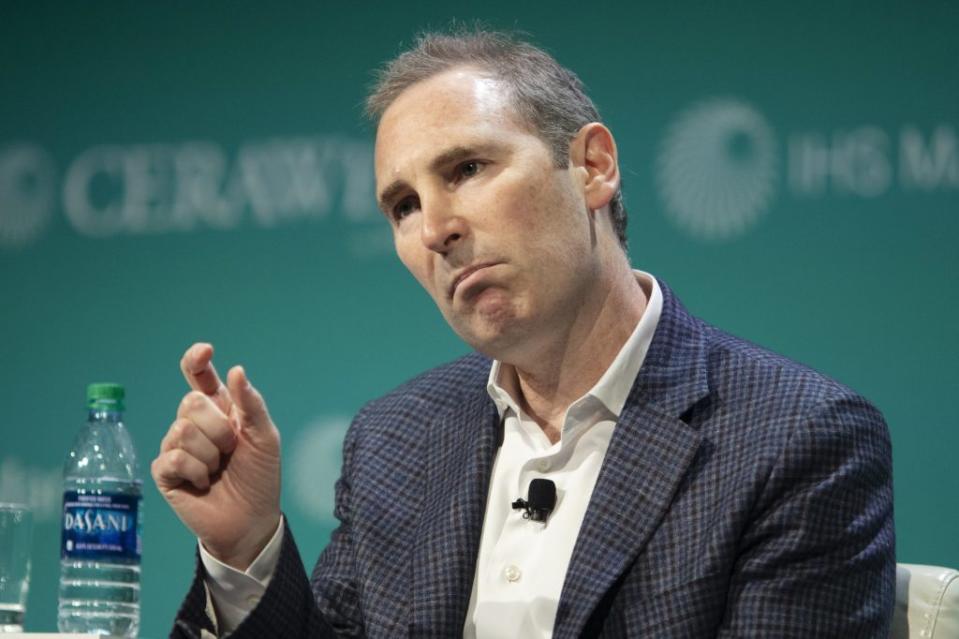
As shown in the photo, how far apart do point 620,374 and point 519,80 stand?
52cm

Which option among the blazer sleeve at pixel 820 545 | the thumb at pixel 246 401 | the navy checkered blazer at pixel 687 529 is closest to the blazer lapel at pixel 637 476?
the navy checkered blazer at pixel 687 529

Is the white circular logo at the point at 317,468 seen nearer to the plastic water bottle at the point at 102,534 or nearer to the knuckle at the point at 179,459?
the plastic water bottle at the point at 102,534

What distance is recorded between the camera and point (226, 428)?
1.74 metres

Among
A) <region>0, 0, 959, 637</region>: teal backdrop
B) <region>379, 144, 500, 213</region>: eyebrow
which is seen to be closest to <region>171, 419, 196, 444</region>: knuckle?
<region>379, 144, 500, 213</region>: eyebrow

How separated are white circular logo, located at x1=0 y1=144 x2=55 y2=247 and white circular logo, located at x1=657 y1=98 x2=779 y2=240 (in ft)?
5.87

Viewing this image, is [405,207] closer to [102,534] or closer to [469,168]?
[469,168]

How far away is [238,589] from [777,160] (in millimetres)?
1781

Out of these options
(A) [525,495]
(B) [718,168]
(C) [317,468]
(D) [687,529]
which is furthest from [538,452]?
(C) [317,468]

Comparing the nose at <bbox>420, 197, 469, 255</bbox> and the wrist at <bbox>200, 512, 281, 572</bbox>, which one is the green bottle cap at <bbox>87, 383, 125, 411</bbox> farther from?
the nose at <bbox>420, 197, 469, 255</bbox>

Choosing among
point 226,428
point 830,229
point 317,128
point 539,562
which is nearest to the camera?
point 226,428

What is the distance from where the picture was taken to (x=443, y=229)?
2.03 meters

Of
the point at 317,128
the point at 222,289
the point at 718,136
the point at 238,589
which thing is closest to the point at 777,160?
the point at 718,136

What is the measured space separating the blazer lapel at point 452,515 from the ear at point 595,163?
40cm

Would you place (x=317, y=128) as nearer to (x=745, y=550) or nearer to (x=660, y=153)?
(x=660, y=153)
